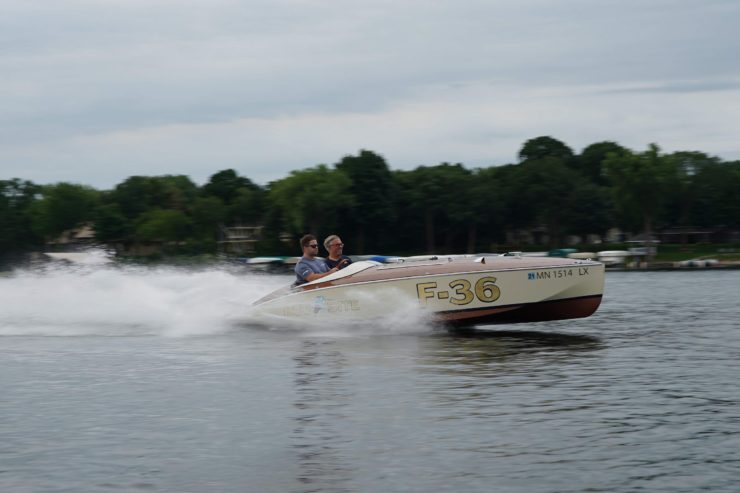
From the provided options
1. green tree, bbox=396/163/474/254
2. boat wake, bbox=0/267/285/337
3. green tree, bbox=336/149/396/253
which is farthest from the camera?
green tree, bbox=396/163/474/254

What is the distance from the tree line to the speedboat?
3595 inches

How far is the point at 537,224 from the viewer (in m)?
117

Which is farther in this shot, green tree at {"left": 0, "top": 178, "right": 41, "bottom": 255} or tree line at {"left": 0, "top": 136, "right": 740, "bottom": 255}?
green tree at {"left": 0, "top": 178, "right": 41, "bottom": 255}

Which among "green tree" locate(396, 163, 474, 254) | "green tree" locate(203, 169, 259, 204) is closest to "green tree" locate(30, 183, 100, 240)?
"green tree" locate(203, 169, 259, 204)

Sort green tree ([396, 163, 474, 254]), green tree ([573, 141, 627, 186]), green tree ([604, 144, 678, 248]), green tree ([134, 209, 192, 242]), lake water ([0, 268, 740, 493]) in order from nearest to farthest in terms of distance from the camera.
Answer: lake water ([0, 268, 740, 493]) < green tree ([604, 144, 678, 248]) < green tree ([396, 163, 474, 254]) < green tree ([134, 209, 192, 242]) < green tree ([573, 141, 627, 186])

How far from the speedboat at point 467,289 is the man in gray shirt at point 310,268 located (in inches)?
6.1

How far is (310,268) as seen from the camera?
57.6 ft

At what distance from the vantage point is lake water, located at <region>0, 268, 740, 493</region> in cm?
784

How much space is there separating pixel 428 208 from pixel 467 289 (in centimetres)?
9686

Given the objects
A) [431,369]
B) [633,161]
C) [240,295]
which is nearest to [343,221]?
[633,161]

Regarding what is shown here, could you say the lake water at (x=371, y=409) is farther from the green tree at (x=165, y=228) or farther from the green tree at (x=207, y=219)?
the green tree at (x=207, y=219)

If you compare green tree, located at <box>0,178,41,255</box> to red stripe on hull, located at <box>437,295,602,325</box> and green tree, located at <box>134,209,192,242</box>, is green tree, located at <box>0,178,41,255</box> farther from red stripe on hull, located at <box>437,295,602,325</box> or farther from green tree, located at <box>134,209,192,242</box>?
red stripe on hull, located at <box>437,295,602,325</box>

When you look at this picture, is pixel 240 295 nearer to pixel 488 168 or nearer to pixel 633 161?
pixel 633 161

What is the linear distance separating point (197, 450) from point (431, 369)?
16.1ft
